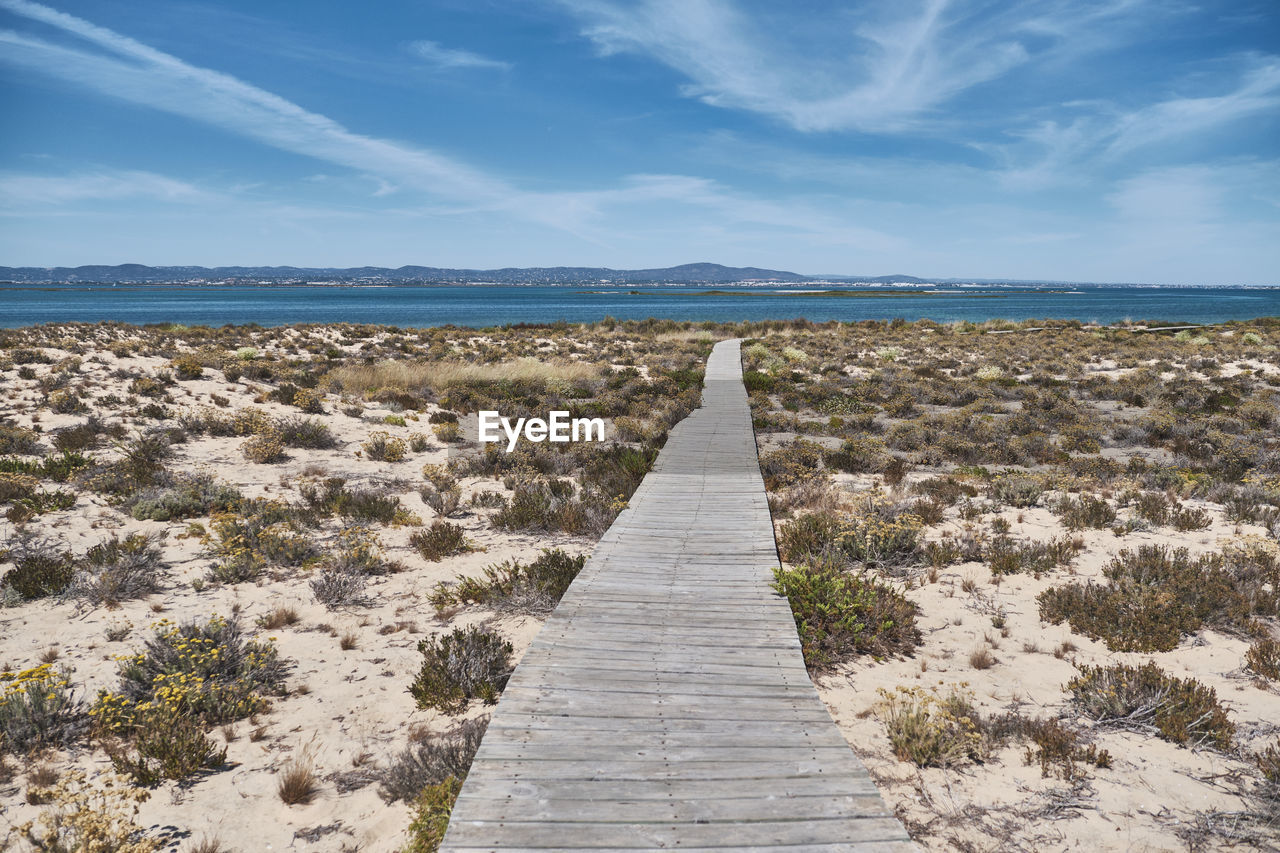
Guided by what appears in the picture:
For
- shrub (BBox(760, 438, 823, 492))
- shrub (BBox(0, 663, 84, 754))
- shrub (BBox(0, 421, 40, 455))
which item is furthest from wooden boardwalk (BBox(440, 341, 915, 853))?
shrub (BBox(0, 421, 40, 455))

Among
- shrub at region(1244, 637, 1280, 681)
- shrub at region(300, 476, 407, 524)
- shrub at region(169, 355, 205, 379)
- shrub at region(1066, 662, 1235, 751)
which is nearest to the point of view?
shrub at region(1066, 662, 1235, 751)

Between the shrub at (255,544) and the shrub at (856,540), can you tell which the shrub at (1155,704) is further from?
the shrub at (255,544)

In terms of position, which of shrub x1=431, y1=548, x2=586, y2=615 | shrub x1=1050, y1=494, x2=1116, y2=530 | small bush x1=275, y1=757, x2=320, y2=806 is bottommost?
small bush x1=275, y1=757, x2=320, y2=806

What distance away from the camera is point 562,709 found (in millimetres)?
4461

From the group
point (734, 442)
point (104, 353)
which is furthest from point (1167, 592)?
point (104, 353)

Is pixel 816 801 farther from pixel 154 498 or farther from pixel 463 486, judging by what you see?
pixel 154 498

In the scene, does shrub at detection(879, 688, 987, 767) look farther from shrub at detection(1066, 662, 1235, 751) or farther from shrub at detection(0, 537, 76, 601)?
shrub at detection(0, 537, 76, 601)

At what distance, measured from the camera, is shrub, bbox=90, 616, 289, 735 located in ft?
15.6

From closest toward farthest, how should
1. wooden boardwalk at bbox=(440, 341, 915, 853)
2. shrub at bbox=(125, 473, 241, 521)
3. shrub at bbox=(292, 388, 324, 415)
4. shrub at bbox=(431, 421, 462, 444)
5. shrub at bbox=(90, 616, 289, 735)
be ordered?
wooden boardwalk at bbox=(440, 341, 915, 853) → shrub at bbox=(90, 616, 289, 735) → shrub at bbox=(125, 473, 241, 521) → shrub at bbox=(431, 421, 462, 444) → shrub at bbox=(292, 388, 324, 415)

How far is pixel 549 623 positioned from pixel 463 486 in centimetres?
620

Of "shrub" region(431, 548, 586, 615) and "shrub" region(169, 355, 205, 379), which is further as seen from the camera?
"shrub" region(169, 355, 205, 379)

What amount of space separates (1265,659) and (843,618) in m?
3.64

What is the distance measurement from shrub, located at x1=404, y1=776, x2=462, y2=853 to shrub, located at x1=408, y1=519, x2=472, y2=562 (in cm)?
452

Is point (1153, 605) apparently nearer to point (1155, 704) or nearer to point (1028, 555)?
point (1028, 555)
